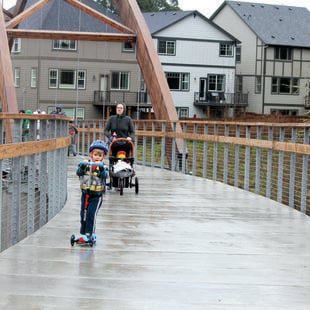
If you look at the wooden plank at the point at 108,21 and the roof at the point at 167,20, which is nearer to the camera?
the wooden plank at the point at 108,21

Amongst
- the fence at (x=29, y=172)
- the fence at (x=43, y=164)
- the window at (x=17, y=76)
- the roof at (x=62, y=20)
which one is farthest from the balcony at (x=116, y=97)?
the fence at (x=29, y=172)

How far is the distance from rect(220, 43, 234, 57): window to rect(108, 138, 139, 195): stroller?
46539mm

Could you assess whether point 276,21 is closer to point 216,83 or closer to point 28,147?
point 216,83

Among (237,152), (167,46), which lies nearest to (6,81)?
(237,152)

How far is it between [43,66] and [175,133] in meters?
29.2

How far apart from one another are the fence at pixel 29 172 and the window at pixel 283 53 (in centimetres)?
5150

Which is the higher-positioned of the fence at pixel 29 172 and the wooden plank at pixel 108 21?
the wooden plank at pixel 108 21

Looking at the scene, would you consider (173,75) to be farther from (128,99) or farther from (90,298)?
(90,298)

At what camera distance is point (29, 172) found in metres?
8.01

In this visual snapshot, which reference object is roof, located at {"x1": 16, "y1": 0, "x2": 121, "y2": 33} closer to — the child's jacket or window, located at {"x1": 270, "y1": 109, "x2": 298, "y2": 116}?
window, located at {"x1": 270, "y1": 109, "x2": 298, "y2": 116}

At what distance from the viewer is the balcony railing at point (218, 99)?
57.8m

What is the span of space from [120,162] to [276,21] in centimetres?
5327

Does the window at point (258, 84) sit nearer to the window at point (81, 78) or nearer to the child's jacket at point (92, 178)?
the window at point (81, 78)

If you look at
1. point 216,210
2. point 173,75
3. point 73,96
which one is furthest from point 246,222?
point 173,75
